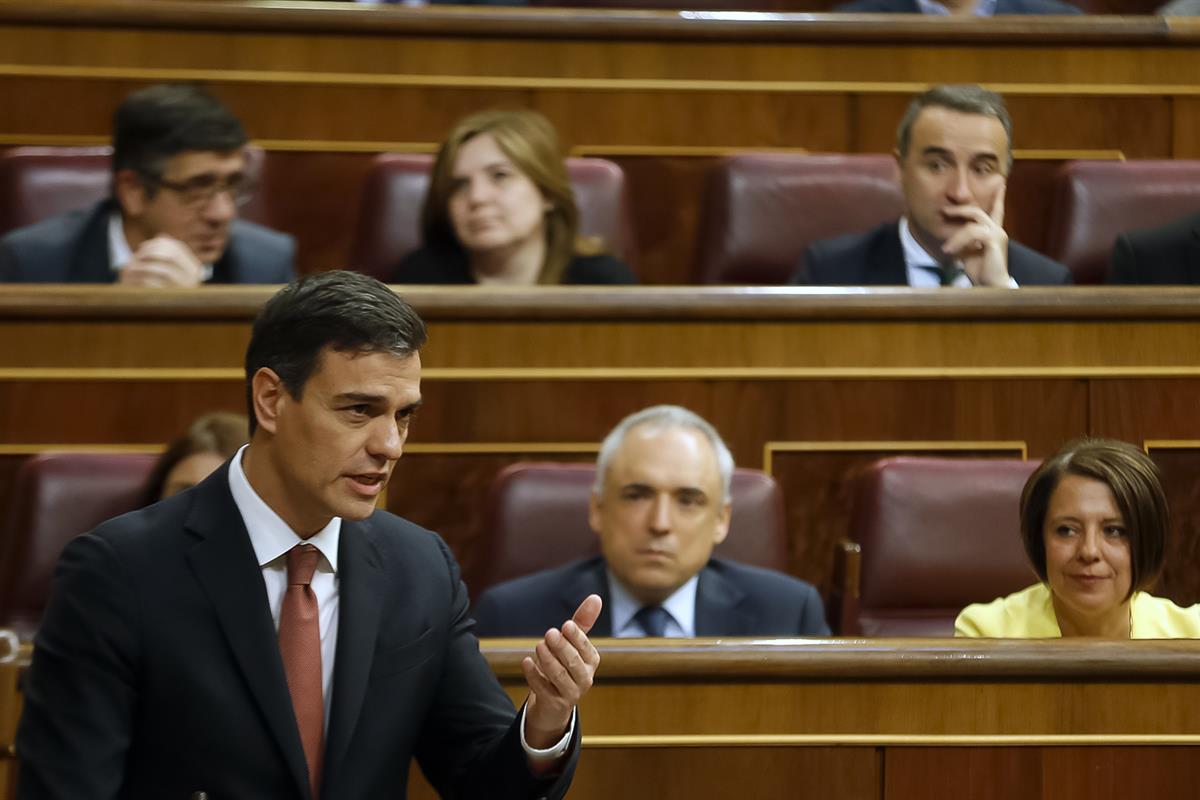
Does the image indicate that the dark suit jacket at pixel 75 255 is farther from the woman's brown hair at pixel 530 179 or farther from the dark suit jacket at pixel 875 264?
the dark suit jacket at pixel 875 264

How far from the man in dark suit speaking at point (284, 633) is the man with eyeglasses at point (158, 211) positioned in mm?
493

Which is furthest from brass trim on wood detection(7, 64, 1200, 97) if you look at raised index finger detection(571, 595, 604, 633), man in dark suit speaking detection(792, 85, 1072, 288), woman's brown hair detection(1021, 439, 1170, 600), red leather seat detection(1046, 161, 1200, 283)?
raised index finger detection(571, 595, 604, 633)

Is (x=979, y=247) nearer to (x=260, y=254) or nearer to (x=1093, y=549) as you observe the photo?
(x=1093, y=549)

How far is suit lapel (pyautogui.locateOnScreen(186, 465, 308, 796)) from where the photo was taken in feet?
1.79

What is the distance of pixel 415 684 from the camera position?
58cm

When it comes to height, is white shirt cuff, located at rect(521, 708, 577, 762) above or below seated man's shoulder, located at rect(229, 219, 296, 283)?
below

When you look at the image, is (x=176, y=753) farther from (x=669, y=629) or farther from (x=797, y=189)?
(x=797, y=189)

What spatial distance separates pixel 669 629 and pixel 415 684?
0.34 meters

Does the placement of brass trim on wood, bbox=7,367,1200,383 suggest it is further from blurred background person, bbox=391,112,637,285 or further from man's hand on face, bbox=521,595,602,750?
man's hand on face, bbox=521,595,602,750

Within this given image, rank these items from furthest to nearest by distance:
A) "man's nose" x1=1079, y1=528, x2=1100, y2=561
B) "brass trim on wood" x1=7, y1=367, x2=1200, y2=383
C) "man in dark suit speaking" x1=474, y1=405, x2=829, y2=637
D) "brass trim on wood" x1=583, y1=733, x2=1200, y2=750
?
1. "brass trim on wood" x1=7, y1=367, x2=1200, y2=383
2. "man in dark suit speaking" x1=474, y1=405, x2=829, y2=637
3. "man's nose" x1=1079, y1=528, x2=1100, y2=561
4. "brass trim on wood" x1=583, y1=733, x2=1200, y2=750

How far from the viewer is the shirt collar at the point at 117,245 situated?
1.08 m

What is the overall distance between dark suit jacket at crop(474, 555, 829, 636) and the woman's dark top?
26 cm

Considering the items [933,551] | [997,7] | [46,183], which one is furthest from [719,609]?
[997,7]

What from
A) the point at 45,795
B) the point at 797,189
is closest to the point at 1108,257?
the point at 797,189
